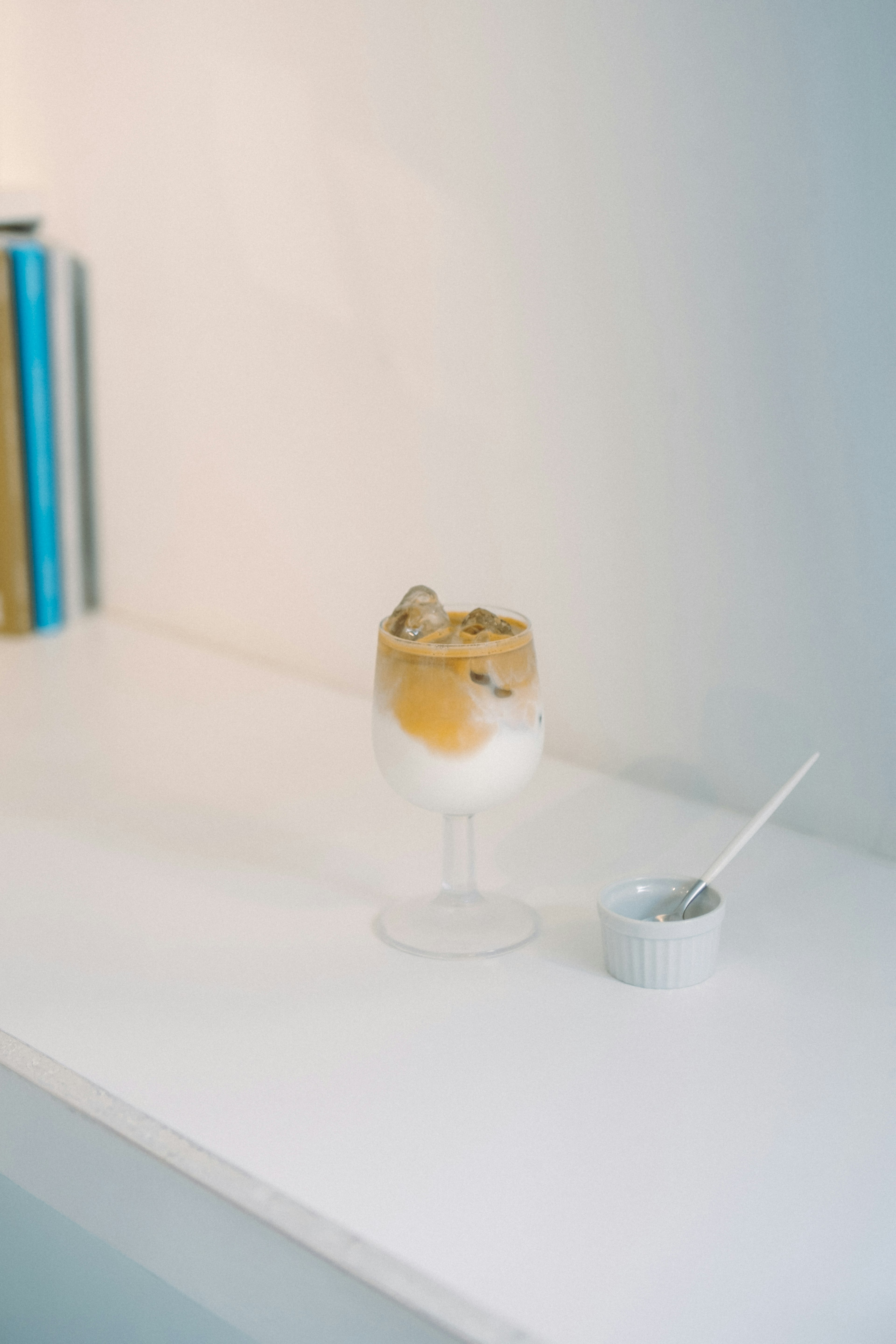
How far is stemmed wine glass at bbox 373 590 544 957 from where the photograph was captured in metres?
0.77

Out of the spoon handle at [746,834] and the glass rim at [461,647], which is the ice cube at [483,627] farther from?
the spoon handle at [746,834]

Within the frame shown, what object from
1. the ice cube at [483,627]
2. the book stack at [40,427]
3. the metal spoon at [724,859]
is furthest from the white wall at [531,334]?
the ice cube at [483,627]

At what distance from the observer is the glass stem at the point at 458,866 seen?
0.86 m

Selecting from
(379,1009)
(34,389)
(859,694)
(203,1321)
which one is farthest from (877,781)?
(34,389)

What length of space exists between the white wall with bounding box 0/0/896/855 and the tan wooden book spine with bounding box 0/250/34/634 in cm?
12

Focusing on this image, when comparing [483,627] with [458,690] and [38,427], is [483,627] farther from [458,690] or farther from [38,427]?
[38,427]

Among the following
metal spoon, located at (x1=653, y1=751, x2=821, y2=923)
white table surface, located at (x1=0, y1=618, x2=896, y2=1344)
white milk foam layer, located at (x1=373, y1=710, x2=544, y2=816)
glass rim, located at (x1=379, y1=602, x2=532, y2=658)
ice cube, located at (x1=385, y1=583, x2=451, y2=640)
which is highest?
ice cube, located at (x1=385, y1=583, x2=451, y2=640)

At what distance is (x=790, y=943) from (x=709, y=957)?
81 mm

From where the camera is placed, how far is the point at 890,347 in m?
0.88

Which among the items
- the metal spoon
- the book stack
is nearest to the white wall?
the book stack

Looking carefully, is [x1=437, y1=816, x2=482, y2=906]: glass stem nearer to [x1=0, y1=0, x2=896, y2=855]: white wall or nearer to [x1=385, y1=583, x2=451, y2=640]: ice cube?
[x1=385, y1=583, x2=451, y2=640]: ice cube

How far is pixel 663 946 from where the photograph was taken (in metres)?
0.76

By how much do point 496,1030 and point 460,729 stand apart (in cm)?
17

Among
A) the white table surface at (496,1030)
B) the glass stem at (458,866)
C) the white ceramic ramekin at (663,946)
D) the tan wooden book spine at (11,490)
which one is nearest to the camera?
the white table surface at (496,1030)
